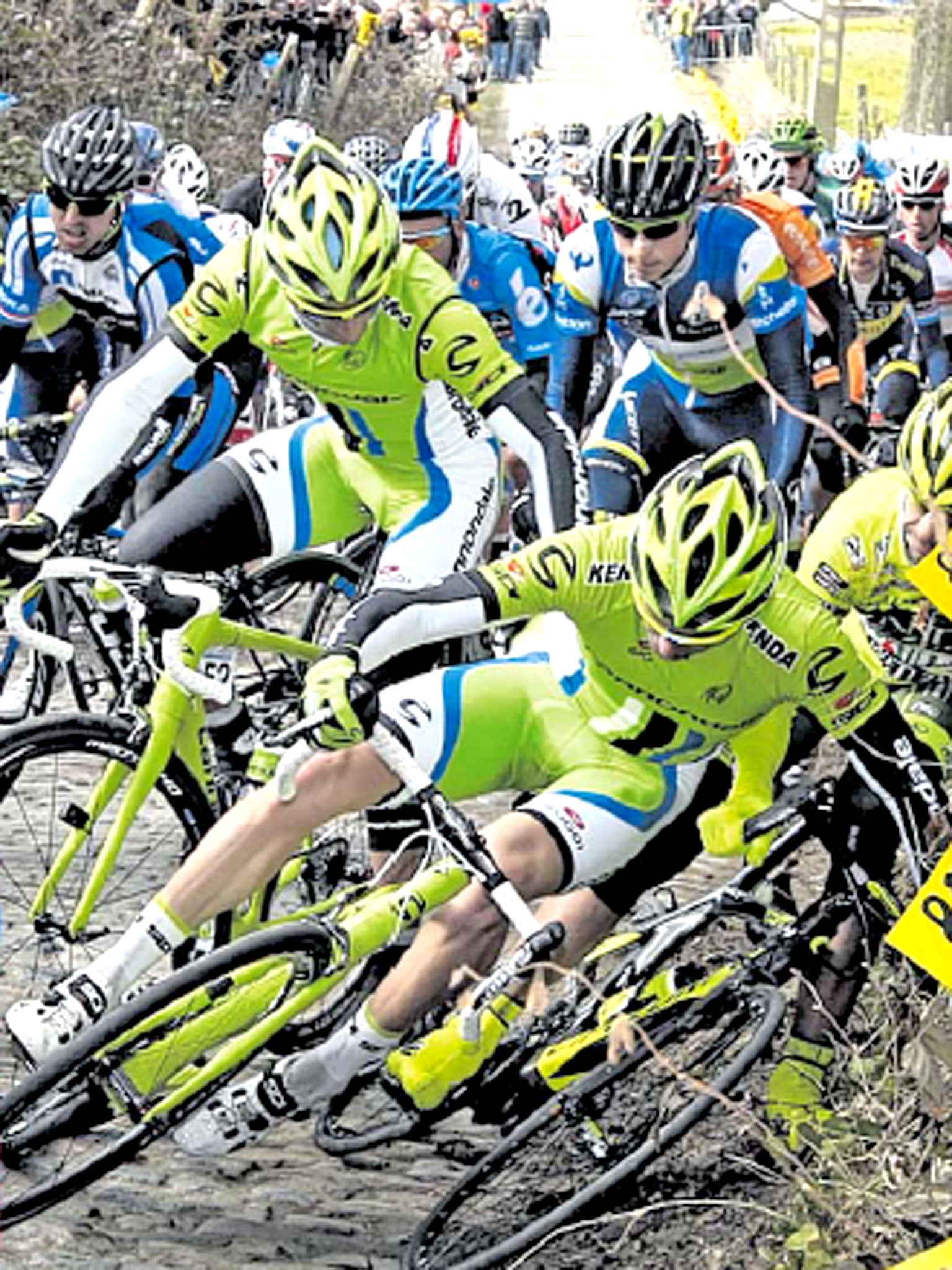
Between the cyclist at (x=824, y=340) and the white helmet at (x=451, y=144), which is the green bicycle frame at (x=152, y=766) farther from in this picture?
the white helmet at (x=451, y=144)

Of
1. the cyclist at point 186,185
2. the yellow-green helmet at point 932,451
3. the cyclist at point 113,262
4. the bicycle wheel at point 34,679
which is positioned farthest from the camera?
the cyclist at point 186,185

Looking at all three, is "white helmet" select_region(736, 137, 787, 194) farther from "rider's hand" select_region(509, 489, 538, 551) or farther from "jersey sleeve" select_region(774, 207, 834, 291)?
"rider's hand" select_region(509, 489, 538, 551)

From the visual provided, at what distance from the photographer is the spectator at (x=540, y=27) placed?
155 feet

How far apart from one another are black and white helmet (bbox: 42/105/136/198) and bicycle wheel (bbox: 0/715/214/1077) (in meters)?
2.18

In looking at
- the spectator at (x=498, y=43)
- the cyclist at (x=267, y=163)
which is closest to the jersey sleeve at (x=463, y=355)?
the cyclist at (x=267, y=163)

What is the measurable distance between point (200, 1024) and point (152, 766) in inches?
37.2

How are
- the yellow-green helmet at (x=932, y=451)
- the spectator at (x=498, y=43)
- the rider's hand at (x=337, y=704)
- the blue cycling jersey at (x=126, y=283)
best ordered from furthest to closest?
the spectator at (x=498, y=43) → the blue cycling jersey at (x=126, y=283) → the yellow-green helmet at (x=932, y=451) → the rider's hand at (x=337, y=704)

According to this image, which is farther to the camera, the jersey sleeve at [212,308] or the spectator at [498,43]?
the spectator at [498,43]

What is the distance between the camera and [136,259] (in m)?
8.09

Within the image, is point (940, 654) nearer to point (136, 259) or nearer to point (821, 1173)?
point (821, 1173)

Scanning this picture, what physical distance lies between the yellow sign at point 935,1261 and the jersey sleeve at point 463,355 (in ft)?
10.6

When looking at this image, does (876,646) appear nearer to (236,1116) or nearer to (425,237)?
(236,1116)

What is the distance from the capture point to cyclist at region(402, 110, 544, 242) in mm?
10422

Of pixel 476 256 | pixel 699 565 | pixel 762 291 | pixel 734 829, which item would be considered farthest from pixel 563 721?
pixel 476 256
